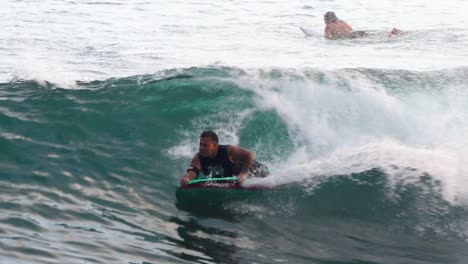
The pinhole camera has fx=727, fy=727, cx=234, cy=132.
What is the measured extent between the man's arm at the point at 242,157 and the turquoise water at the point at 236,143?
24cm

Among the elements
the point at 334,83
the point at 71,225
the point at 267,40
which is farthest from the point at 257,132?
the point at 267,40

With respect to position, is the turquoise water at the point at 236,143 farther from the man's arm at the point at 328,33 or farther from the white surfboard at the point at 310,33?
the white surfboard at the point at 310,33

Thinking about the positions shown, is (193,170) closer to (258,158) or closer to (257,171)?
(257,171)

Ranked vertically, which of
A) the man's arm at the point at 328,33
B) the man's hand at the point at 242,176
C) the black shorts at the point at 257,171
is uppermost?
the man's arm at the point at 328,33

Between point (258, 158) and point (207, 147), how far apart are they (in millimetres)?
2847

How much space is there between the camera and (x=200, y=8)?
32844mm

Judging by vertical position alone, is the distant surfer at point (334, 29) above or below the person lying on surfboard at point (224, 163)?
above

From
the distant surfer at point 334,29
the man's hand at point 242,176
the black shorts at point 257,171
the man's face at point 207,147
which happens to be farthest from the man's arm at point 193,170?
the distant surfer at point 334,29

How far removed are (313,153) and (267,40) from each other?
536 inches

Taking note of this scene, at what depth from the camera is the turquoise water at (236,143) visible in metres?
8.59

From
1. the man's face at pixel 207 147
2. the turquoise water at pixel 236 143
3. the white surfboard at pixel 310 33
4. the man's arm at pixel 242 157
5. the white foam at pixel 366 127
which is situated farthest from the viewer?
the white surfboard at pixel 310 33

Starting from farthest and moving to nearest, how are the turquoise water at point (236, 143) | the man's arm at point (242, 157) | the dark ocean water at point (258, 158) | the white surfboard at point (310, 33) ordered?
the white surfboard at point (310, 33) → the man's arm at point (242, 157) → the turquoise water at point (236, 143) → the dark ocean water at point (258, 158)

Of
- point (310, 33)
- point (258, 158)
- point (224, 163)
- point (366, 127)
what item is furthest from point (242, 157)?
point (310, 33)

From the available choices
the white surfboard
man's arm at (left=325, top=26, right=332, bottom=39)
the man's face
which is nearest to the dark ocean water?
the man's face
